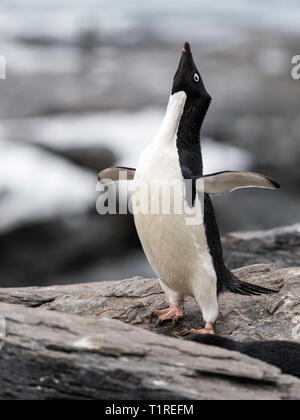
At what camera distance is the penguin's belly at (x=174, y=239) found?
321 cm

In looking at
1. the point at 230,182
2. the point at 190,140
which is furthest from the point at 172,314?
the point at 190,140

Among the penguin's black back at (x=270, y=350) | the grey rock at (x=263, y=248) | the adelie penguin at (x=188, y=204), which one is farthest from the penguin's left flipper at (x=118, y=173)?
the grey rock at (x=263, y=248)

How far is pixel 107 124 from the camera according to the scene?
12.1 m

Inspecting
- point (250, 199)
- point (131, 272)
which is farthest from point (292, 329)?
point (250, 199)

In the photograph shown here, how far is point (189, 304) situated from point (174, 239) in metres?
0.63

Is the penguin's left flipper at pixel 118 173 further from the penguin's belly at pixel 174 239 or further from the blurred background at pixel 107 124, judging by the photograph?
the blurred background at pixel 107 124

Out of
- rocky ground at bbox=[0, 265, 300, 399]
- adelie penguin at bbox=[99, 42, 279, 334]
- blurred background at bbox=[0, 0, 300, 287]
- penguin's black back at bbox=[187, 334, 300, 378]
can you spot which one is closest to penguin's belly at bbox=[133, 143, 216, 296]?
adelie penguin at bbox=[99, 42, 279, 334]

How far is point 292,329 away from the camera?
342 centimetres

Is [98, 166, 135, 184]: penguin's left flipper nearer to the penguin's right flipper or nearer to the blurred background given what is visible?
the penguin's right flipper

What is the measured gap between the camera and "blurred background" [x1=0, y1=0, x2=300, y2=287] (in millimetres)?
8812

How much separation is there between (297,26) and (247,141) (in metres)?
9.96

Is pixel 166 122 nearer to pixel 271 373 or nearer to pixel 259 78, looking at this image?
pixel 271 373

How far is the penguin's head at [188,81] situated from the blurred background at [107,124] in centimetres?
521

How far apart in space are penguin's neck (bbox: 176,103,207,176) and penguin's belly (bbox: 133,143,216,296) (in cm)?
9
